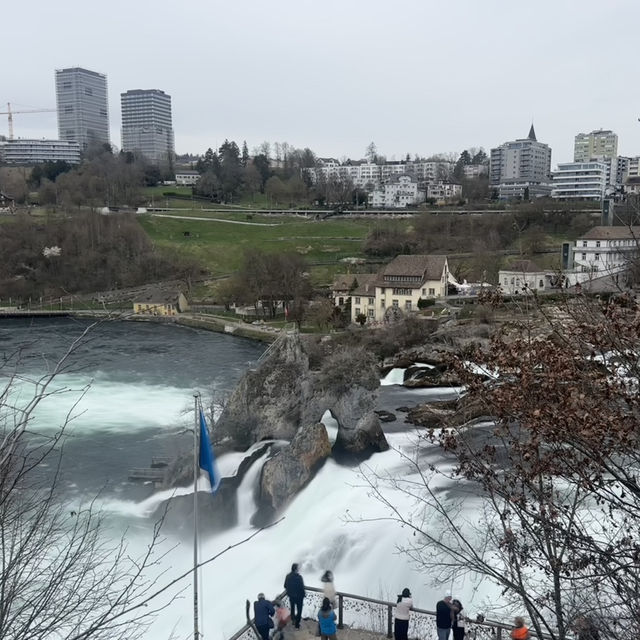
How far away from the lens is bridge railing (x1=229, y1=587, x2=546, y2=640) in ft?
31.6

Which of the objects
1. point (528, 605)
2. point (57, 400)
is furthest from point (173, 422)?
point (528, 605)

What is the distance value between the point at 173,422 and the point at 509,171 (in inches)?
4370

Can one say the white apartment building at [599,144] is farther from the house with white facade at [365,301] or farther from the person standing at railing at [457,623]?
→ the person standing at railing at [457,623]

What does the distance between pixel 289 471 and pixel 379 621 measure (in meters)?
7.16

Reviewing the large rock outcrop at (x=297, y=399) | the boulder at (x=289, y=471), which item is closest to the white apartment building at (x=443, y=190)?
the large rock outcrop at (x=297, y=399)

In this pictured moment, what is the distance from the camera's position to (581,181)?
98562 mm

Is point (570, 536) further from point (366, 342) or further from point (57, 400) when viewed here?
point (366, 342)

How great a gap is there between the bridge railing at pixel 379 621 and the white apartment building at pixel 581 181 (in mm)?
94559

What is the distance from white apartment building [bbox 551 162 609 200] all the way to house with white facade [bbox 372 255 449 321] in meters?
58.3

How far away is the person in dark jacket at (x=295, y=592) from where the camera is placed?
408 inches

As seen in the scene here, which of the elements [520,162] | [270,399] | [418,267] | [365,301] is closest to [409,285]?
[418,267]

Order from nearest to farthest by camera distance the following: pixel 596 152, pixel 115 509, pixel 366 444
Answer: pixel 115 509 → pixel 366 444 → pixel 596 152

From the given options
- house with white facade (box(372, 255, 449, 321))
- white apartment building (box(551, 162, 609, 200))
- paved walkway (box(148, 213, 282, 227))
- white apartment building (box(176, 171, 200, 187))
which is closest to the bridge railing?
house with white facade (box(372, 255, 449, 321))

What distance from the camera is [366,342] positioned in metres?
37.2
